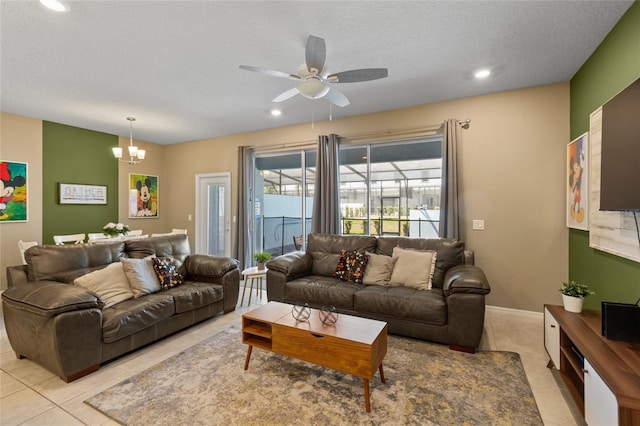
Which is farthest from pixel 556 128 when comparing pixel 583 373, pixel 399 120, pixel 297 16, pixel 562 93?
pixel 297 16

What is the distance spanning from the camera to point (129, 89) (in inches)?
140

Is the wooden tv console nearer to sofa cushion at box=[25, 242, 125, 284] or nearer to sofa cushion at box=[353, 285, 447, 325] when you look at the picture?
sofa cushion at box=[353, 285, 447, 325]

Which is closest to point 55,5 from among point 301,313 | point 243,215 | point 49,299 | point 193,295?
point 49,299

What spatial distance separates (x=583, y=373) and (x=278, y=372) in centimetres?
206

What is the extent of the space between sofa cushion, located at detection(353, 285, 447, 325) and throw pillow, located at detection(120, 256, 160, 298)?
2.20 meters

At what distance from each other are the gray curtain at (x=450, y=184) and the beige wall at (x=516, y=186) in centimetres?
16

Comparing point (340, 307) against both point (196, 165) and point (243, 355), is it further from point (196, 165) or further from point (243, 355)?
point (196, 165)

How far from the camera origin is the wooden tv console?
1.29 m

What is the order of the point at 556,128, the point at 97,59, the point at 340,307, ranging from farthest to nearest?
1. the point at 556,128
2. the point at 340,307
3. the point at 97,59

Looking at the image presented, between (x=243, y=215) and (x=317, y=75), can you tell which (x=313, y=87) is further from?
(x=243, y=215)

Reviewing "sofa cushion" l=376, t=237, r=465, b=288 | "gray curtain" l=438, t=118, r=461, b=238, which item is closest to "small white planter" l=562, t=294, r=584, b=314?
"sofa cushion" l=376, t=237, r=465, b=288

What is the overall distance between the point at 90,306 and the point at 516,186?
4.65 m

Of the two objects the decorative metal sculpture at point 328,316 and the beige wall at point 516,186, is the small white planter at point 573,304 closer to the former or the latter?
the beige wall at point 516,186

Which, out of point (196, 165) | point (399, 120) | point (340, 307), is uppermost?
point (399, 120)
